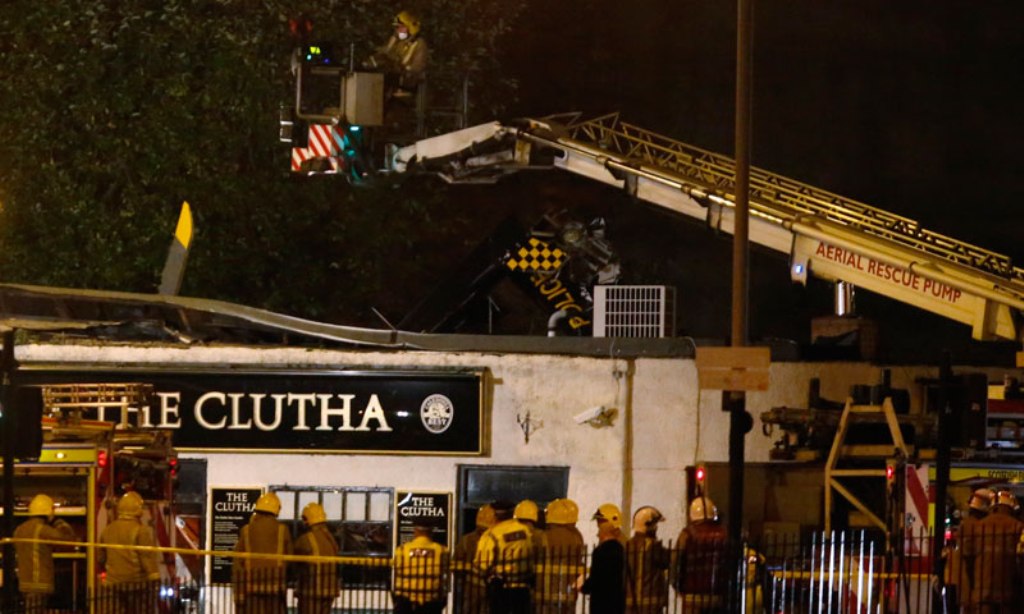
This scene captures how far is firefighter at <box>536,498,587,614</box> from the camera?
1661cm

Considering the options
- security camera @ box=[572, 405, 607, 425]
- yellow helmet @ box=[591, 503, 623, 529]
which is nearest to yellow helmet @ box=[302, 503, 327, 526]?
yellow helmet @ box=[591, 503, 623, 529]

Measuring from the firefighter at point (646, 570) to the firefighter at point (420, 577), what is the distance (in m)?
1.64

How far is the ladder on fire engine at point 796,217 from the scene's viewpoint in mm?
19203

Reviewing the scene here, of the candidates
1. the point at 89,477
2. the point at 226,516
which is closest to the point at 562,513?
the point at 89,477

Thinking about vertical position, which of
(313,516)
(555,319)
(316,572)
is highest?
(555,319)

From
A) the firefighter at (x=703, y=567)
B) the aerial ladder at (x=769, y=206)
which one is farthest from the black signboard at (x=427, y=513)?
the firefighter at (x=703, y=567)

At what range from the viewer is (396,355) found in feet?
71.7

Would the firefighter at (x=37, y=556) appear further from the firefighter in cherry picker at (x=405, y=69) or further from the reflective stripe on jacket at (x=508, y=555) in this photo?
the firefighter in cherry picker at (x=405, y=69)

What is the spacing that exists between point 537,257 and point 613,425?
268 cm

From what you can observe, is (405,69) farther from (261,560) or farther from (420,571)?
(420,571)

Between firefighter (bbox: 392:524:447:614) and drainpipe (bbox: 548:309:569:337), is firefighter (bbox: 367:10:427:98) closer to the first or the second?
drainpipe (bbox: 548:309:569:337)

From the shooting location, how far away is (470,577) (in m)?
16.8

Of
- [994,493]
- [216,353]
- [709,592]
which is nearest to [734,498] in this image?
[709,592]

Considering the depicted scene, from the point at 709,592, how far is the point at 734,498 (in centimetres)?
87
